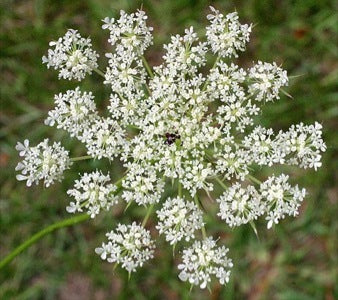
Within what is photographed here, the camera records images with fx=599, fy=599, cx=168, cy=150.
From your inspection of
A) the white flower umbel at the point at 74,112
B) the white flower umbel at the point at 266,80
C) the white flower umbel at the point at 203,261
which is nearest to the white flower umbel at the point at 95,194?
the white flower umbel at the point at 74,112

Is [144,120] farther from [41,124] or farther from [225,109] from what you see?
[41,124]

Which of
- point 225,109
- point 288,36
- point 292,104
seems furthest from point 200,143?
point 288,36

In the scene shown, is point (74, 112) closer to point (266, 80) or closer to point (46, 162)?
point (46, 162)

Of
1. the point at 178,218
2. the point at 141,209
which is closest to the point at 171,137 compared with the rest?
the point at 178,218

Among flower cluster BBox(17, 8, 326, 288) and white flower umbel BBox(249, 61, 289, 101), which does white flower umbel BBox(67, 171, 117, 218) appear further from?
white flower umbel BBox(249, 61, 289, 101)

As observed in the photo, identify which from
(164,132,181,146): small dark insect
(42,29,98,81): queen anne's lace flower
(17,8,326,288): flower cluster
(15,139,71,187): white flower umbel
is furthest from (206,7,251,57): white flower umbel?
(15,139,71,187): white flower umbel
